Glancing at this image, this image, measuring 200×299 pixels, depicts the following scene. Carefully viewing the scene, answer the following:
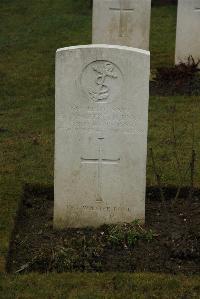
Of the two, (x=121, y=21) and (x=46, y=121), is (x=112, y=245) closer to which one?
(x=46, y=121)

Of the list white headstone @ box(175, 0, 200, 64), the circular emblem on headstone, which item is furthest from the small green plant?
white headstone @ box(175, 0, 200, 64)

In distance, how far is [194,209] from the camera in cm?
658

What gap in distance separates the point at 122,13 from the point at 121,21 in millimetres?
140

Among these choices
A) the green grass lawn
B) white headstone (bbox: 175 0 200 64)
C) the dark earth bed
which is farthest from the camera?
white headstone (bbox: 175 0 200 64)

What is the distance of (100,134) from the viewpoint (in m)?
6.02

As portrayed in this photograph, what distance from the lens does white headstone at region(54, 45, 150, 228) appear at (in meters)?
5.88

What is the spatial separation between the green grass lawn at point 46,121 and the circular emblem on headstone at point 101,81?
1330 millimetres

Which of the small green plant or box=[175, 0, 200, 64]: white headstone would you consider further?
box=[175, 0, 200, 64]: white headstone

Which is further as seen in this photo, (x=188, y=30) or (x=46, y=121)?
(x=188, y=30)

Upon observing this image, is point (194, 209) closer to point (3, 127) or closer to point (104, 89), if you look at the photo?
point (104, 89)

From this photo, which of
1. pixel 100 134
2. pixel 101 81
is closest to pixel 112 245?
pixel 100 134

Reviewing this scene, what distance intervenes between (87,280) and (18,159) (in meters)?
3.10

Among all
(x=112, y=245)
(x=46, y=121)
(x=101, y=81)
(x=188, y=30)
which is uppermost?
Result: (x=188, y=30)

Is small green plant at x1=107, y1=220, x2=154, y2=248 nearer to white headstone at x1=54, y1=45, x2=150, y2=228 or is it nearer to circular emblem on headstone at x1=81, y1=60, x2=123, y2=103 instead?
white headstone at x1=54, y1=45, x2=150, y2=228
